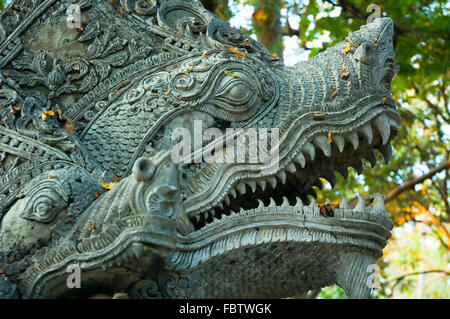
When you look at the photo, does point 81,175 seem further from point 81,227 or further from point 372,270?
point 372,270

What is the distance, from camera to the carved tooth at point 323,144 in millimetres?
5680

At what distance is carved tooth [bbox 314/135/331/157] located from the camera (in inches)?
224

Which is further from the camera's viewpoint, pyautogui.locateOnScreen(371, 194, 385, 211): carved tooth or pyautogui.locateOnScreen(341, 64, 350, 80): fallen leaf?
pyautogui.locateOnScreen(341, 64, 350, 80): fallen leaf

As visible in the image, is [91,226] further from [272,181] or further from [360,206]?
[360,206]

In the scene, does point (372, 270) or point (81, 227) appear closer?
point (81, 227)

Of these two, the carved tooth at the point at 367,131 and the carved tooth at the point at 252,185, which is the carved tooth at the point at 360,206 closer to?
the carved tooth at the point at 367,131

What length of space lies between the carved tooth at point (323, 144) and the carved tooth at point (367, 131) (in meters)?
0.27

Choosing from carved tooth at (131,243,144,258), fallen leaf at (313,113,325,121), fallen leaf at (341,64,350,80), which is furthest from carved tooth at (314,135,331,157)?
carved tooth at (131,243,144,258)

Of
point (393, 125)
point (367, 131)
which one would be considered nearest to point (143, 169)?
point (367, 131)

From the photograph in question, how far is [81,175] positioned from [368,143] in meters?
2.17

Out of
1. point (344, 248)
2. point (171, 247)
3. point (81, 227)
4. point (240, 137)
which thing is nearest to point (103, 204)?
point (81, 227)

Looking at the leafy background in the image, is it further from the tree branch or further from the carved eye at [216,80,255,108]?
the carved eye at [216,80,255,108]

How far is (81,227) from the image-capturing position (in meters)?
4.97

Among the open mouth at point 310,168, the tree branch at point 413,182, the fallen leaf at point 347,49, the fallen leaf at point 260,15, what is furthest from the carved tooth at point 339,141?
the tree branch at point 413,182
